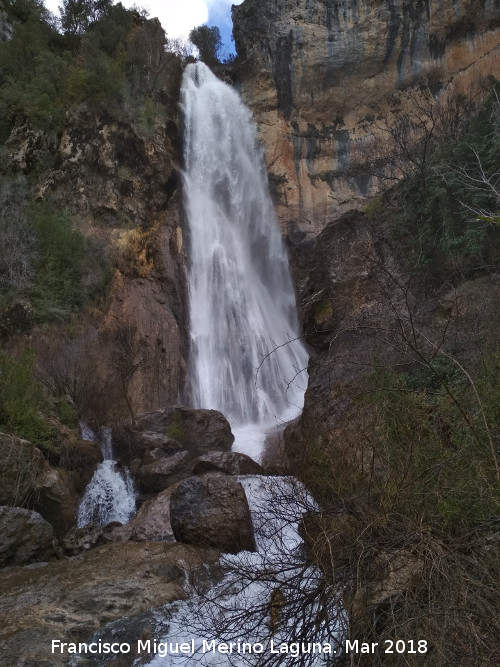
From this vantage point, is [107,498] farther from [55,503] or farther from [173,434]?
[173,434]

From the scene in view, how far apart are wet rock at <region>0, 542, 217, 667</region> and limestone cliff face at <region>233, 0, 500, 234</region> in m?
21.1

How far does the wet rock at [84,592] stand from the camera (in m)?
5.19

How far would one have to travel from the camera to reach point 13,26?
80.3 ft

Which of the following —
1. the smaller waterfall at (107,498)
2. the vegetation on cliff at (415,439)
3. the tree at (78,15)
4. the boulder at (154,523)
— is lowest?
the smaller waterfall at (107,498)

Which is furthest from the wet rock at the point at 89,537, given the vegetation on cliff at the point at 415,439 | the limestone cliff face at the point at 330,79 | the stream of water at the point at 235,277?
the limestone cliff face at the point at 330,79

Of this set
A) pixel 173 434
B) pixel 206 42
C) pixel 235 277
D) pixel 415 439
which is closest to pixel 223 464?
pixel 173 434

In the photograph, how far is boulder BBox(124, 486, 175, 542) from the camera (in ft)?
27.3

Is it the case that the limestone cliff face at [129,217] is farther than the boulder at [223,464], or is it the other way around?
the limestone cliff face at [129,217]

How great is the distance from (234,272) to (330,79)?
42.1ft

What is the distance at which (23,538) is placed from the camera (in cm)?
762

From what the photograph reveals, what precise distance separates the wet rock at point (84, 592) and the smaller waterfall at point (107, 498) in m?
2.32

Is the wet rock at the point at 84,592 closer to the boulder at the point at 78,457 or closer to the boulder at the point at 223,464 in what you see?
the boulder at the point at 223,464

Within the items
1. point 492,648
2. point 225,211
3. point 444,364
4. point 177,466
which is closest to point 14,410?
point 177,466

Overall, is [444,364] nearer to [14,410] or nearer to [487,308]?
[487,308]
